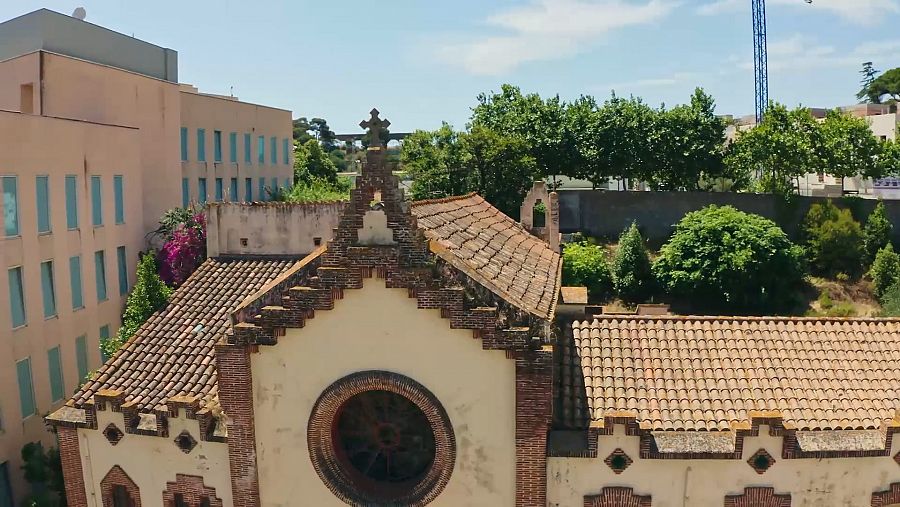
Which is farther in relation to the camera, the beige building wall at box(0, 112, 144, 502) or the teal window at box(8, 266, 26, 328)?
the teal window at box(8, 266, 26, 328)

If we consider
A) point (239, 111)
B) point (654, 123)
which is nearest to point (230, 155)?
point (239, 111)

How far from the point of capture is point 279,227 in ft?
67.1

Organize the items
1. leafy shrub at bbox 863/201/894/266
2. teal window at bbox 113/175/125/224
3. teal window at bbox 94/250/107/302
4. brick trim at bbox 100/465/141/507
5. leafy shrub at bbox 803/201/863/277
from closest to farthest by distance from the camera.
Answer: brick trim at bbox 100/465/141/507
teal window at bbox 94/250/107/302
teal window at bbox 113/175/125/224
leafy shrub at bbox 803/201/863/277
leafy shrub at bbox 863/201/894/266

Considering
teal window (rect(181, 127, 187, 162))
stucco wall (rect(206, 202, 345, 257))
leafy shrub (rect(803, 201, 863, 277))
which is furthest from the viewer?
leafy shrub (rect(803, 201, 863, 277))

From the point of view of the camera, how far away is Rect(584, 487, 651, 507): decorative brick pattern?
12812mm

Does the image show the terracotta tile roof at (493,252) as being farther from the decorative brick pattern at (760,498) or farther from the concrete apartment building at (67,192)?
the concrete apartment building at (67,192)

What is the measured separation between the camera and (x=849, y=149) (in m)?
47.8

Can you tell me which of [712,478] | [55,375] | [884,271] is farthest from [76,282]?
[884,271]

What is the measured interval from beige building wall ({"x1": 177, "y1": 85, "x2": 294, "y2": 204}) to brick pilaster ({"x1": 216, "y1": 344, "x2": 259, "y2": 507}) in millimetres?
25957

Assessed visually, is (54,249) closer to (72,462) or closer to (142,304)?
(142,304)

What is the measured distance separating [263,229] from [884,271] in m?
39.7

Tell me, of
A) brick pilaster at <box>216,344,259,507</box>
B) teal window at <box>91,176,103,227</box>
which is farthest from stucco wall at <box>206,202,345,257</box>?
teal window at <box>91,176,103,227</box>

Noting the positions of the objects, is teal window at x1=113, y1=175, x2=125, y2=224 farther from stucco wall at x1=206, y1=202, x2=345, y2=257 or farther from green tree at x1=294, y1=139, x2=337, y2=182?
green tree at x1=294, y1=139, x2=337, y2=182

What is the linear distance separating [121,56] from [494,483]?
102ft
